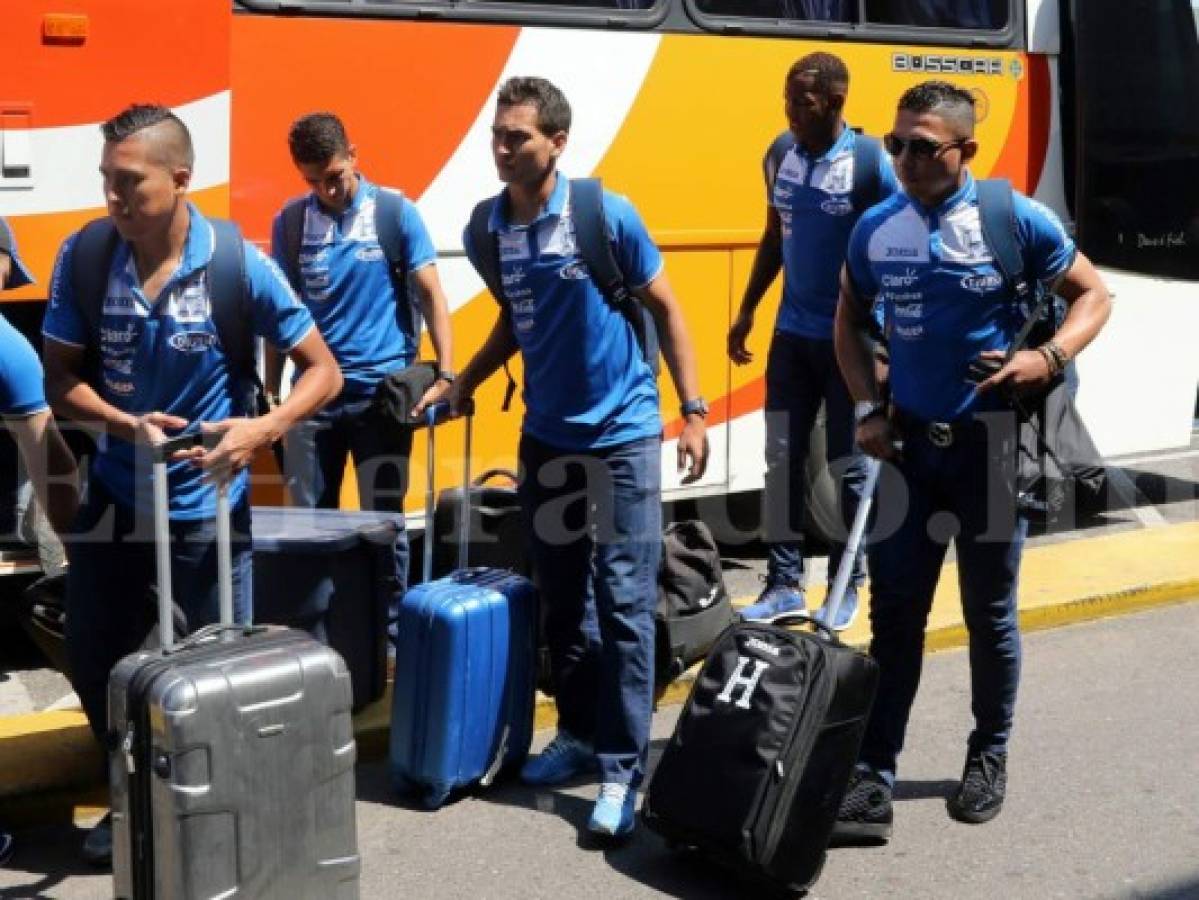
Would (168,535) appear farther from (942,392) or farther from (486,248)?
(942,392)

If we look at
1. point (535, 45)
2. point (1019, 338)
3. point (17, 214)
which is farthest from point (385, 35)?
point (1019, 338)

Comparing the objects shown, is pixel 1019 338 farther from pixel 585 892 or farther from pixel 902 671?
pixel 585 892

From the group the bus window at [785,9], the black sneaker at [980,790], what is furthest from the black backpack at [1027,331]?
the bus window at [785,9]

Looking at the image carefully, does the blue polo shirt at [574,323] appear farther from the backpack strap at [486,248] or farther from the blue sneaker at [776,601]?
the blue sneaker at [776,601]

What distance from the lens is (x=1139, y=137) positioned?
356 inches

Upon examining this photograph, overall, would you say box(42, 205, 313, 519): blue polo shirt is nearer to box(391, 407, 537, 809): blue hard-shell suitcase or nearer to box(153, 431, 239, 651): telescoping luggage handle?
box(153, 431, 239, 651): telescoping luggage handle

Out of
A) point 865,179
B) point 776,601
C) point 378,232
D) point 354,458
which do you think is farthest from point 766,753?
point 865,179

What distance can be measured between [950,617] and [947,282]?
2.39 metres

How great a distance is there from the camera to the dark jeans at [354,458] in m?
6.44

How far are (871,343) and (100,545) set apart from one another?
205cm

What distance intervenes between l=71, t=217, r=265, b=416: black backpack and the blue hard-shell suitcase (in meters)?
1.08

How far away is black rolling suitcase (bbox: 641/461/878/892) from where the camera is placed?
483 centimetres

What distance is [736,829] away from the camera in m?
4.83

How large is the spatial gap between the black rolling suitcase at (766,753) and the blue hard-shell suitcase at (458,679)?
0.65 meters
